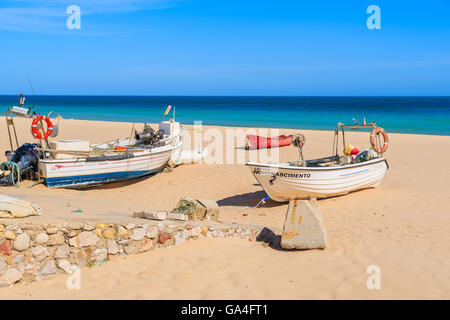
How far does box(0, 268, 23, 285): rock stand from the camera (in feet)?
17.7

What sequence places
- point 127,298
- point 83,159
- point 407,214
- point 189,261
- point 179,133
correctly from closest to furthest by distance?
point 127,298 → point 189,261 → point 407,214 → point 83,159 → point 179,133

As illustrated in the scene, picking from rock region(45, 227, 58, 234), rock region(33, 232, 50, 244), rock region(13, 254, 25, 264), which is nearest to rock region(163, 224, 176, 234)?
rock region(45, 227, 58, 234)

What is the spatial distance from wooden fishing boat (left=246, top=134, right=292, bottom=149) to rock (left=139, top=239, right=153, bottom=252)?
45.9 ft

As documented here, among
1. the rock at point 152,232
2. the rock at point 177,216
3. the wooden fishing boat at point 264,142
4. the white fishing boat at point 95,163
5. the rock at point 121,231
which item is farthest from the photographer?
the wooden fishing boat at point 264,142

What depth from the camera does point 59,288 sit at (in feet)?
17.8

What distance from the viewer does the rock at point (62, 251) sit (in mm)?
5839

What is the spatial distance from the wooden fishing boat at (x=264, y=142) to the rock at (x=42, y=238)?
15.0 m

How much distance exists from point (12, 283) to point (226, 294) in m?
2.75

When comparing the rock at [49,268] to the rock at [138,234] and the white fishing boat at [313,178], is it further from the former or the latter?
the white fishing boat at [313,178]

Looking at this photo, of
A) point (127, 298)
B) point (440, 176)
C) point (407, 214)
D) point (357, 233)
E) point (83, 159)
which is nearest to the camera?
point (127, 298)

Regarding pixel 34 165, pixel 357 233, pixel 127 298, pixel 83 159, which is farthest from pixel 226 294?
pixel 34 165

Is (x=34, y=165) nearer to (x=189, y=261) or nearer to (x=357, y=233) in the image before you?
(x=189, y=261)

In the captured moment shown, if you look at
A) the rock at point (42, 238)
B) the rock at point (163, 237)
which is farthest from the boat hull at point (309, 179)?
the rock at point (42, 238)

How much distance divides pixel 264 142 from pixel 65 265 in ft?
50.4
